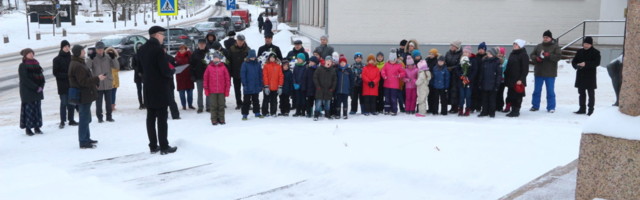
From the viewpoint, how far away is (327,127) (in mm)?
9641

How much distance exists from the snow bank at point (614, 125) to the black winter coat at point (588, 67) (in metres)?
7.54

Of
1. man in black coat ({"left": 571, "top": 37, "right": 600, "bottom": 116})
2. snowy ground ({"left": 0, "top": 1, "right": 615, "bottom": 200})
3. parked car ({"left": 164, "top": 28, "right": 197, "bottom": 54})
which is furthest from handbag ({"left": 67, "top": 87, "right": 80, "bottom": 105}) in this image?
parked car ({"left": 164, "top": 28, "right": 197, "bottom": 54})

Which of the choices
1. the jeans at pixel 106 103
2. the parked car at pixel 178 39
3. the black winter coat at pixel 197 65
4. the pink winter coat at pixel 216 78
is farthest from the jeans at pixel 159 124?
the parked car at pixel 178 39

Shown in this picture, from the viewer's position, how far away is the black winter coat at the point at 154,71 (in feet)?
26.0

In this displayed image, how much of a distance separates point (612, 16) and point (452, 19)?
609cm

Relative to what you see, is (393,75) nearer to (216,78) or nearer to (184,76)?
(216,78)

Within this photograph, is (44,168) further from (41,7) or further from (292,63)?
(41,7)

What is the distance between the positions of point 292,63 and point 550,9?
527 inches

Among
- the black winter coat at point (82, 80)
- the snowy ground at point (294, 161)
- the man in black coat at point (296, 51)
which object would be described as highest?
the man in black coat at point (296, 51)

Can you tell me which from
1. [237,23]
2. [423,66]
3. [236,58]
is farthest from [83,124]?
[237,23]

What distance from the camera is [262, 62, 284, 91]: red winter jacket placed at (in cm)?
1130

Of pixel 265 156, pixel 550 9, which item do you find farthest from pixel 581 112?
pixel 550 9

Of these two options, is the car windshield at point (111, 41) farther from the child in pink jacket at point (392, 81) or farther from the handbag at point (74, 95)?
the handbag at point (74, 95)

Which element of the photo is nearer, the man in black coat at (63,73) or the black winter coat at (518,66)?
the man in black coat at (63,73)
